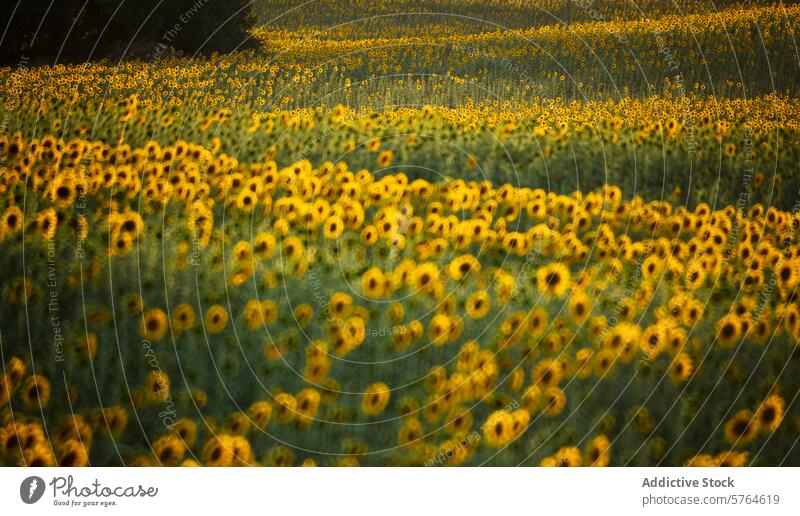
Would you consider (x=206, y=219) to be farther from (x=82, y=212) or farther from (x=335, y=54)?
(x=335, y=54)

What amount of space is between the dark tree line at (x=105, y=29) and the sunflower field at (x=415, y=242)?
0.28 ft

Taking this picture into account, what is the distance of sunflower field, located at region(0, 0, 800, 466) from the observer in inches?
127

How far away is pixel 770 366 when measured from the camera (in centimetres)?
363

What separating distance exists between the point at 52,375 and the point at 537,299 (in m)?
2.22

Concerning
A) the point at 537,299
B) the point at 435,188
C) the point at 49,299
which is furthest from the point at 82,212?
the point at 537,299

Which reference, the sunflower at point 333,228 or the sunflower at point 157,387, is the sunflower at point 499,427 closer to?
the sunflower at point 333,228

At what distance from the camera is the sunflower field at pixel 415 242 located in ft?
10.6

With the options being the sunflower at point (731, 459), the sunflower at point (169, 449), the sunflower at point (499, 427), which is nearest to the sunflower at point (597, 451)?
the sunflower at point (499, 427)

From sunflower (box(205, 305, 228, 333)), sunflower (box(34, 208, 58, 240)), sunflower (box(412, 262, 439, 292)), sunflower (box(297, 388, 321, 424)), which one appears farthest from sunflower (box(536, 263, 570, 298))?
sunflower (box(34, 208, 58, 240))

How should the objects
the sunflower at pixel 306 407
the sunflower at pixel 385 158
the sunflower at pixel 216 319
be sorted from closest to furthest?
1. the sunflower at pixel 306 407
2. the sunflower at pixel 216 319
3. the sunflower at pixel 385 158

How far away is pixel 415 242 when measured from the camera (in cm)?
360

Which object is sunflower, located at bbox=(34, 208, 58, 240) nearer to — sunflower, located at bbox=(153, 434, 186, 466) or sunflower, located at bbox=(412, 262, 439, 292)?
sunflower, located at bbox=(153, 434, 186, 466)
